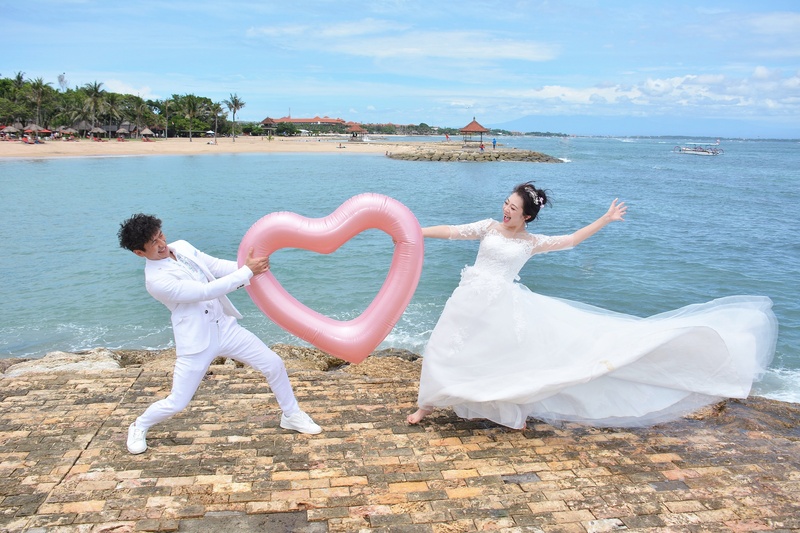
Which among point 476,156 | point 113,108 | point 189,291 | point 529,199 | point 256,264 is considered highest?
point 113,108

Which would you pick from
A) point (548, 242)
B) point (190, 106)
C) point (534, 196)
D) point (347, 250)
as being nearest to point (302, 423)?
point (548, 242)

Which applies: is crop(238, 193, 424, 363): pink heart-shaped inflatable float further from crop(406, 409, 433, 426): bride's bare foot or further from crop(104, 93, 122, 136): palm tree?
crop(104, 93, 122, 136): palm tree

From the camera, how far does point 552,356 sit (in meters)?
4.39

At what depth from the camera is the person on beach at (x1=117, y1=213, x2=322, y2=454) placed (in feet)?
12.6

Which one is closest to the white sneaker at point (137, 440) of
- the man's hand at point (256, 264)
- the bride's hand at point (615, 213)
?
the man's hand at point (256, 264)

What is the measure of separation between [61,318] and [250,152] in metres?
64.9

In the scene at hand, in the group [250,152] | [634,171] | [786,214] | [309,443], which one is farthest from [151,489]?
[250,152]

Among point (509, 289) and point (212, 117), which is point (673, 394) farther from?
point (212, 117)

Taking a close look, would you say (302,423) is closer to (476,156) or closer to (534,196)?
(534,196)

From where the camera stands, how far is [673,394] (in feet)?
15.0

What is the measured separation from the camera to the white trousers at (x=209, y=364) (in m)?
4.06

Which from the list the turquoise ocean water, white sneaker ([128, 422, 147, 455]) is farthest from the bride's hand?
the turquoise ocean water

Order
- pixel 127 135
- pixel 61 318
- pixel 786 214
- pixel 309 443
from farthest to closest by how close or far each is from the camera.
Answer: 1. pixel 127 135
2. pixel 786 214
3. pixel 61 318
4. pixel 309 443

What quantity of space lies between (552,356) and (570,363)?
150 millimetres
